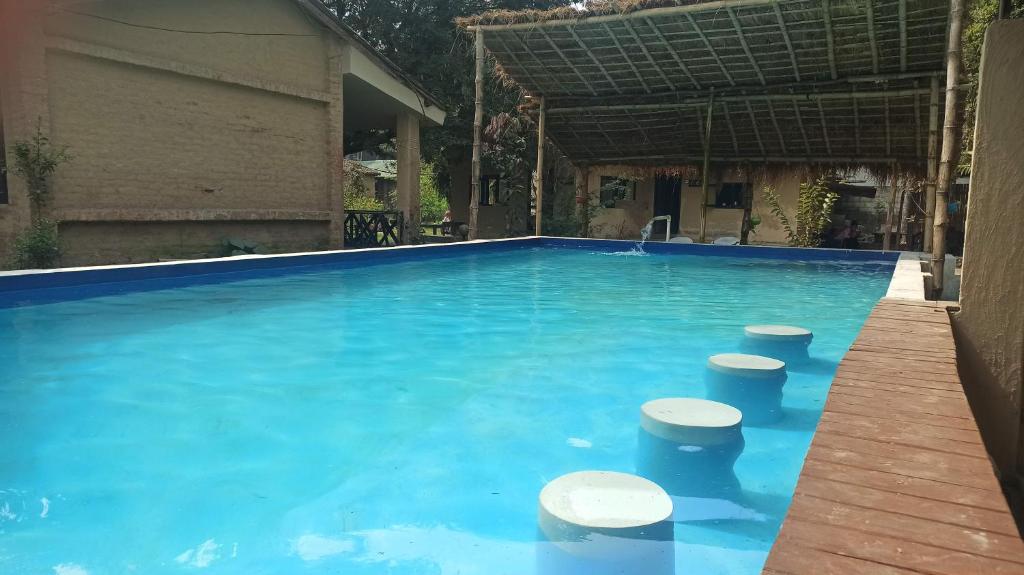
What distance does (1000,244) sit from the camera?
307 centimetres

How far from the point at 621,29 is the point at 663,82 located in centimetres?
244

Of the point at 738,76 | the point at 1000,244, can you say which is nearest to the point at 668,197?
the point at 738,76

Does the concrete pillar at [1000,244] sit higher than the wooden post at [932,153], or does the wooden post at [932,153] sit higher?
the wooden post at [932,153]

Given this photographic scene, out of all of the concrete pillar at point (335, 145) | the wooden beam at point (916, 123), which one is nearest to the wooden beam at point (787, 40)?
the wooden beam at point (916, 123)

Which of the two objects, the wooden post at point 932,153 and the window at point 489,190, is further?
the window at point 489,190

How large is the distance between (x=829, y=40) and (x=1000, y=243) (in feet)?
34.8

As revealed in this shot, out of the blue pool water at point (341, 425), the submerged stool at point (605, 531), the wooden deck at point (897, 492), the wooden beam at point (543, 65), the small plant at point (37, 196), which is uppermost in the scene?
the wooden beam at point (543, 65)

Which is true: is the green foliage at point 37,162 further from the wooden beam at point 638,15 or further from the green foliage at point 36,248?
the wooden beam at point 638,15

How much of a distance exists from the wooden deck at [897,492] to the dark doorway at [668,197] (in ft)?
57.7

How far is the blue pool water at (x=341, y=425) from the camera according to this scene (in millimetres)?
2703

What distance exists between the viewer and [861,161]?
16.1m

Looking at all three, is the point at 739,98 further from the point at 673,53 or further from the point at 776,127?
the point at 673,53

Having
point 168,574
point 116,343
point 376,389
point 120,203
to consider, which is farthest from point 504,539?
point 120,203

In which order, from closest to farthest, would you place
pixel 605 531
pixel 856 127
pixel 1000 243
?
pixel 605 531 < pixel 1000 243 < pixel 856 127
